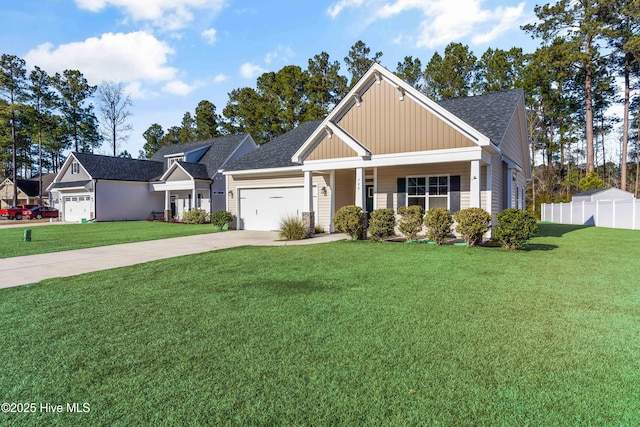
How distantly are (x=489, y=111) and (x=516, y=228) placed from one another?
6.88m

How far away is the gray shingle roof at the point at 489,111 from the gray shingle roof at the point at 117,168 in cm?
2596

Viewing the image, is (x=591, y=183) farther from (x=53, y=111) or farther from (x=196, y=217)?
(x=53, y=111)

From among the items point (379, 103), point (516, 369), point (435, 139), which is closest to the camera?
point (516, 369)

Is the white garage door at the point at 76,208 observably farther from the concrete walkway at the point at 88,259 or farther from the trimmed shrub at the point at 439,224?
the trimmed shrub at the point at 439,224

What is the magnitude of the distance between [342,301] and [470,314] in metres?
1.72

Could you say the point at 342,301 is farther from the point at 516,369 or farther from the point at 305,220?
the point at 305,220

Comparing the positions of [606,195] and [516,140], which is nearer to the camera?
[516,140]

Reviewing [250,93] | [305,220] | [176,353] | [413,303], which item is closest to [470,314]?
[413,303]

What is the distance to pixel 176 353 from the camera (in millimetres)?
3283

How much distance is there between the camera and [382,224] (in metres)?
11.4

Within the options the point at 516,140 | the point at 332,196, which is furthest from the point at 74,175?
the point at 516,140

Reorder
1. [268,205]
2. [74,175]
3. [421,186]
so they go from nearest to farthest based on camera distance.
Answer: [421,186]
[268,205]
[74,175]

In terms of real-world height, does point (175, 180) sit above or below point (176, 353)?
above

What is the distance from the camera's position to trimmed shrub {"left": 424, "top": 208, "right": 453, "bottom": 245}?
34.6ft
